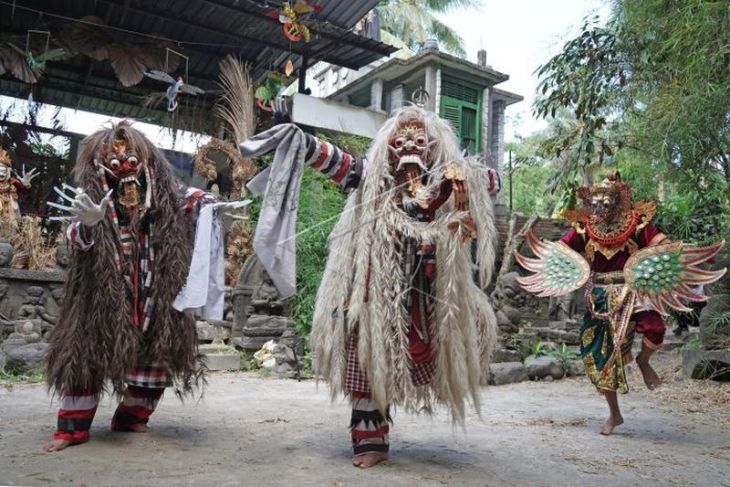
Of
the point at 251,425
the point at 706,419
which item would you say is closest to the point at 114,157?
the point at 251,425

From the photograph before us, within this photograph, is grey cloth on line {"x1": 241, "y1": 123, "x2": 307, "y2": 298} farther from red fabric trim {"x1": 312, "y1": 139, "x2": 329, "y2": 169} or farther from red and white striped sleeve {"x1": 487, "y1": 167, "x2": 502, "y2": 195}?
red and white striped sleeve {"x1": 487, "y1": 167, "x2": 502, "y2": 195}

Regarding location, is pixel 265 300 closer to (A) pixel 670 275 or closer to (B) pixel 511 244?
(A) pixel 670 275

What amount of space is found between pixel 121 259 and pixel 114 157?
568 mm

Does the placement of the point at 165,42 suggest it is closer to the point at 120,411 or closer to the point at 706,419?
the point at 120,411

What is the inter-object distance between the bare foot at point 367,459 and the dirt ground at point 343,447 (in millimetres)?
50

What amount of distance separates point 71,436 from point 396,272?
1.82 m

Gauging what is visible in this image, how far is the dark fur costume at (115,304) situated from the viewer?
2.96 meters

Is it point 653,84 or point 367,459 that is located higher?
point 653,84

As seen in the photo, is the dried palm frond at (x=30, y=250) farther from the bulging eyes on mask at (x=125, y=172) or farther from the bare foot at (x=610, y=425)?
the bare foot at (x=610, y=425)

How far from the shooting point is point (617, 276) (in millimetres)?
3838

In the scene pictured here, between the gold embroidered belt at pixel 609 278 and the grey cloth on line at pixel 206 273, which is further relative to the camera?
the gold embroidered belt at pixel 609 278

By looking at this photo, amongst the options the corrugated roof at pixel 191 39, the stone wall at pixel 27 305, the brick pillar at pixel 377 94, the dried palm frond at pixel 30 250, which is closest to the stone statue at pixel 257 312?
the stone wall at pixel 27 305

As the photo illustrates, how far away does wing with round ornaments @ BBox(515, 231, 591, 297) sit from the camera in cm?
390

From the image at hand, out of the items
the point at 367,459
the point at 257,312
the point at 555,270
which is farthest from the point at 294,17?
the point at 367,459
